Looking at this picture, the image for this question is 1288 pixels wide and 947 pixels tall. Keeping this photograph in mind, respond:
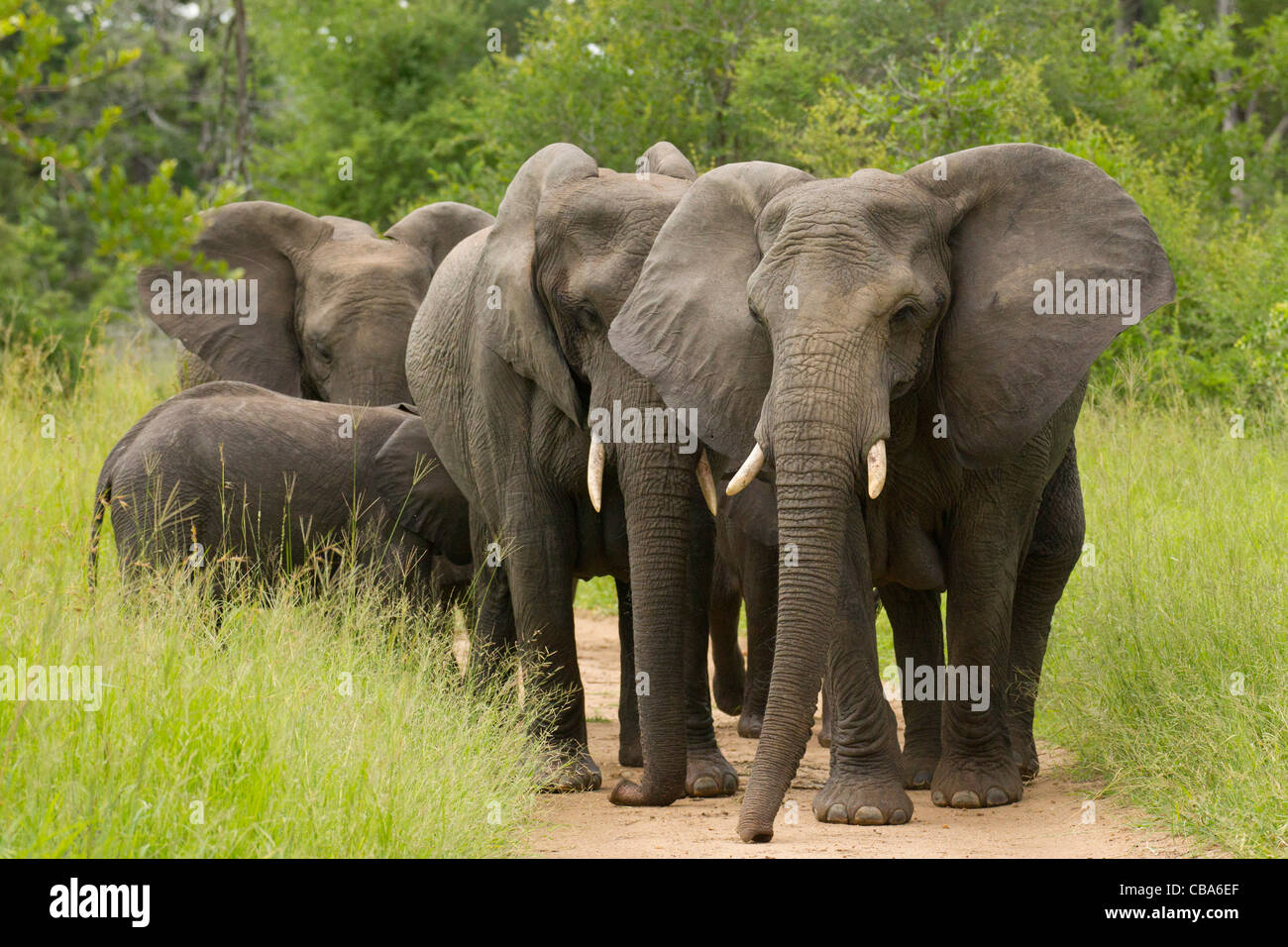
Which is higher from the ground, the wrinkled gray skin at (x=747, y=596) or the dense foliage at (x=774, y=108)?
the dense foliage at (x=774, y=108)

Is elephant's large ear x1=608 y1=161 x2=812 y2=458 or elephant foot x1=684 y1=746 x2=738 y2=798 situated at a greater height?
elephant's large ear x1=608 y1=161 x2=812 y2=458

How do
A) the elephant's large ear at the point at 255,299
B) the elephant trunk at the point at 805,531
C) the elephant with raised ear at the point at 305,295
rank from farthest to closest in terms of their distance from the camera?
the elephant's large ear at the point at 255,299
the elephant with raised ear at the point at 305,295
the elephant trunk at the point at 805,531

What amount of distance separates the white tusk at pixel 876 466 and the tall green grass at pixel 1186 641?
1526mm

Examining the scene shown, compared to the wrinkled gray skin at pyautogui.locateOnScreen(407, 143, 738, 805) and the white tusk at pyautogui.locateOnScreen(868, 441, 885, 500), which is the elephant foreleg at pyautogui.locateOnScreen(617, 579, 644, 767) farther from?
the white tusk at pyautogui.locateOnScreen(868, 441, 885, 500)

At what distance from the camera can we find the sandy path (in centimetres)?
598

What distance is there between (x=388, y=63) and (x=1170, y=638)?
17.4m

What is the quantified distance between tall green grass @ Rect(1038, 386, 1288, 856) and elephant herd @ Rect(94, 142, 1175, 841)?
0.42m

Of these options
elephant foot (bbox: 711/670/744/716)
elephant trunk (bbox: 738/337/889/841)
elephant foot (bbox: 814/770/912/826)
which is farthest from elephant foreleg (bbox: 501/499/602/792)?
elephant foot (bbox: 711/670/744/716)

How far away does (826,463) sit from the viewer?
596cm

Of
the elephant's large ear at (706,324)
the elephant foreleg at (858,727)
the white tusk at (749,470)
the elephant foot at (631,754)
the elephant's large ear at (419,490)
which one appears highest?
the elephant's large ear at (706,324)

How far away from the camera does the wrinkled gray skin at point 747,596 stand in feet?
24.5

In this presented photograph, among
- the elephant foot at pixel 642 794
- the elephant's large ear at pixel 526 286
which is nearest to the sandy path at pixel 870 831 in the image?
the elephant foot at pixel 642 794

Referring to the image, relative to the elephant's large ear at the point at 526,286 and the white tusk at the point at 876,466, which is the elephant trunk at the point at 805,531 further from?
the elephant's large ear at the point at 526,286

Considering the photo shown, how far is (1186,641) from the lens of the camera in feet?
23.9
